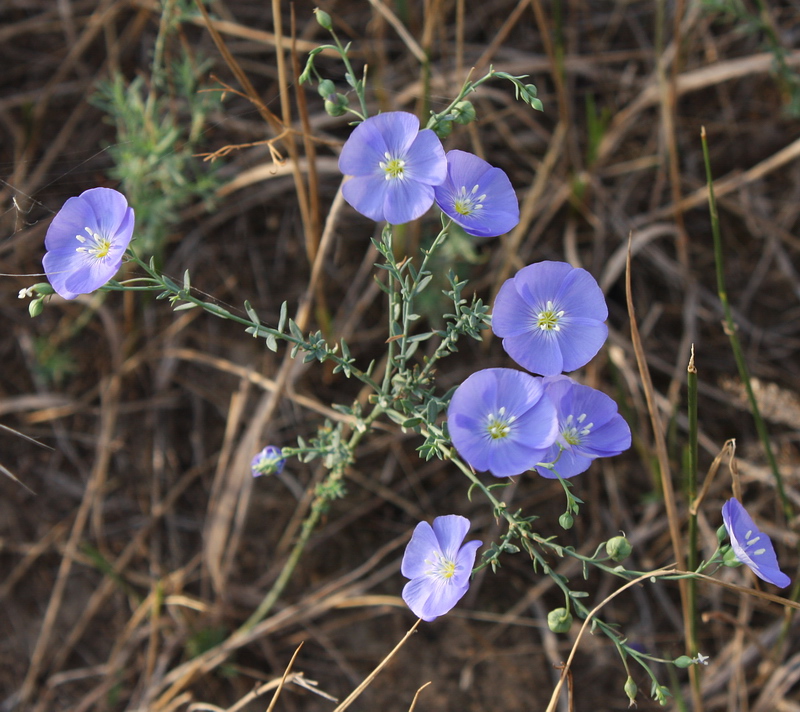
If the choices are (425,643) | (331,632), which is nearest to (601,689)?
(425,643)

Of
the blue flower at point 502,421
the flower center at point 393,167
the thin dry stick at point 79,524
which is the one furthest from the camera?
the thin dry stick at point 79,524

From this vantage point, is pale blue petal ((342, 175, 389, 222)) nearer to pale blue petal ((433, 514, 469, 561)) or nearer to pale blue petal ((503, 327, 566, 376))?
pale blue petal ((503, 327, 566, 376))

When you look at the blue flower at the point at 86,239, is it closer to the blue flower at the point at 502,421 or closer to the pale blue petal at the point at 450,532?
the blue flower at the point at 502,421

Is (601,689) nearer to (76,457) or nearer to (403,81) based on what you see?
(76,457)

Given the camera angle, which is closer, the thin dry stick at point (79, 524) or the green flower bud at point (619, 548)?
the green flower bud at point (619, 548)

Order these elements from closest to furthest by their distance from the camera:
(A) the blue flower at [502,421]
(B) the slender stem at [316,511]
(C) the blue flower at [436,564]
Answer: (A) the blue flower at [502,421], (C) the blue flower at [436,564], (B) the slender stem at [316,511]

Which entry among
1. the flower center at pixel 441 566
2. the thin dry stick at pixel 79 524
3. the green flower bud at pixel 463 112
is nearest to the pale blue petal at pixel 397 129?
the green flower bud at pixel 463 112
